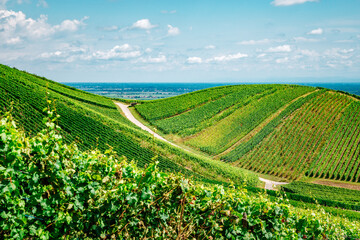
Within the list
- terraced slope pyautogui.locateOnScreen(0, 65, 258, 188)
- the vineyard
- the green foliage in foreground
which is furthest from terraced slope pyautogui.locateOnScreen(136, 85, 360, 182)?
the green foliage in foreground

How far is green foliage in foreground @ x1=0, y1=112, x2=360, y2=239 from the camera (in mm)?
4281

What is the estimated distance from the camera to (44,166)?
4512 mm

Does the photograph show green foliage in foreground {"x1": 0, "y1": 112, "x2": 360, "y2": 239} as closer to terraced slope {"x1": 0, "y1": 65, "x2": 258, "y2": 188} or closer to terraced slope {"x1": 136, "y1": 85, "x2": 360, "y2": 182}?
terraced slope {"x1": 0, "y1": 65, "x2": 258, "y2": 188}

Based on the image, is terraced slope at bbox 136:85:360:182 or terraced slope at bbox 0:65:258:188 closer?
terraced slope at bbox 0:65:258:188

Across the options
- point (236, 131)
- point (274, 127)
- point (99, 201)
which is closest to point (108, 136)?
point (236, 131)

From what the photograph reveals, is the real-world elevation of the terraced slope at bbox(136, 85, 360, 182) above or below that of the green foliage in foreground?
below

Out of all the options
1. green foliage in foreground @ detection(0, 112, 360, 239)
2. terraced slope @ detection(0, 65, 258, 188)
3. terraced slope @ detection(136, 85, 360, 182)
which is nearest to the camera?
green foliage in foreground @ detection(0, 112, 360, 239)

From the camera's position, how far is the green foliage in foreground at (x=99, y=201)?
428 centimetres

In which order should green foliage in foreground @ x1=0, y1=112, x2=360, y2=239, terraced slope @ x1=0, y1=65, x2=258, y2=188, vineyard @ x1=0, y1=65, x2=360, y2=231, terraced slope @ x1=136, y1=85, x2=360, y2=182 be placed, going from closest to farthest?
1. green foliage in foreground @ x1=0, y1=112, x2=360, y2=239
2. vineyard @ x1=0, y1=65, x2=360, y2=231
3. terraced slope @ x1=0, y1=65, x2=258, y2=188
4. terraced slope @ x1=136, y1=85, x2=360, y2=182

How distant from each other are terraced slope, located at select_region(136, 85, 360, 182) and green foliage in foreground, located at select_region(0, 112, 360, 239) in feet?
135

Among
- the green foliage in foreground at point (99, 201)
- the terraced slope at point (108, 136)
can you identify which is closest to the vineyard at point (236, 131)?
the terraced slope at point (108, 136)

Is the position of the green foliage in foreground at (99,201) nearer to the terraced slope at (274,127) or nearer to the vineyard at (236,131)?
the vineyard at (236,131)

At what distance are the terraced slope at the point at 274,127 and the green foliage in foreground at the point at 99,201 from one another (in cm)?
4129

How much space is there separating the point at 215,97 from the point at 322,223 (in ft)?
249
